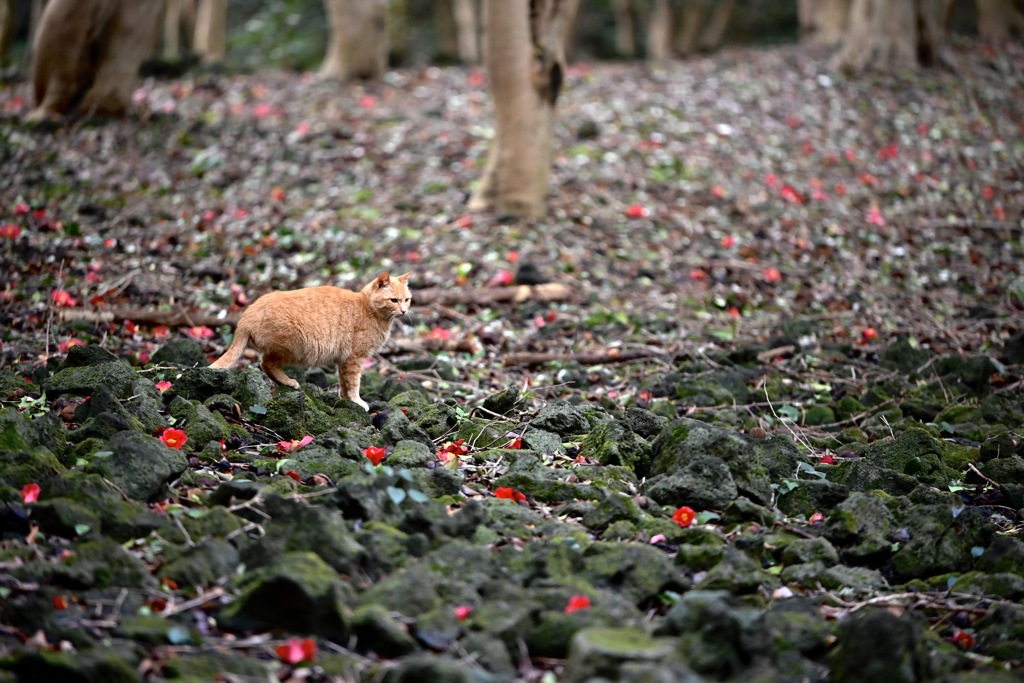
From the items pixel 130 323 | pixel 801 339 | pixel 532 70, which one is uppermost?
pixel 532 70

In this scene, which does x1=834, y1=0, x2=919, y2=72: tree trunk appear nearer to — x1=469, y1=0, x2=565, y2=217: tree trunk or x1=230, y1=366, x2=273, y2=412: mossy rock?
x1=469, y1=0, x2=565, y2=217: tree trunk

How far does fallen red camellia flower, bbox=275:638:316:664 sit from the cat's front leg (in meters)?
3.43

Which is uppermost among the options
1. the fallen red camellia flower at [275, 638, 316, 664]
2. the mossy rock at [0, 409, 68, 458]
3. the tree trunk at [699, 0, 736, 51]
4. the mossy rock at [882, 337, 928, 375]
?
the tree trunk at [699, 0, 736, 51]

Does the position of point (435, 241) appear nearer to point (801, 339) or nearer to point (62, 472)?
point (801, 339)

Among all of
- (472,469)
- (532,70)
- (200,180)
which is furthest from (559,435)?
(200,180)

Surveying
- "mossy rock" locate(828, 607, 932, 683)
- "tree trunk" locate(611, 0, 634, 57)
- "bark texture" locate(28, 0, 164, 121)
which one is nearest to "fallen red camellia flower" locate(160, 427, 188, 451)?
"mossy rock" locate(828, 607, 932, 683)

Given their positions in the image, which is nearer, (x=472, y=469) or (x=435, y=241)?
(x=472, y=469)

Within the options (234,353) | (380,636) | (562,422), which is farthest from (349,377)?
(380,636)

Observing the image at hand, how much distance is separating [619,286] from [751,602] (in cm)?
637

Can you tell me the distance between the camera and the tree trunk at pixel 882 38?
59.9 ft

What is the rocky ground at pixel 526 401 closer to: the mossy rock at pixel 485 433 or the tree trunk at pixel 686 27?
the mossy rock at pixel 485 433

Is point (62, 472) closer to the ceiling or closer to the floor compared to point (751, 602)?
closer to the ceiling

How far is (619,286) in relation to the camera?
35.3 feet

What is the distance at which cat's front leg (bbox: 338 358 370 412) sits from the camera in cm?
728
